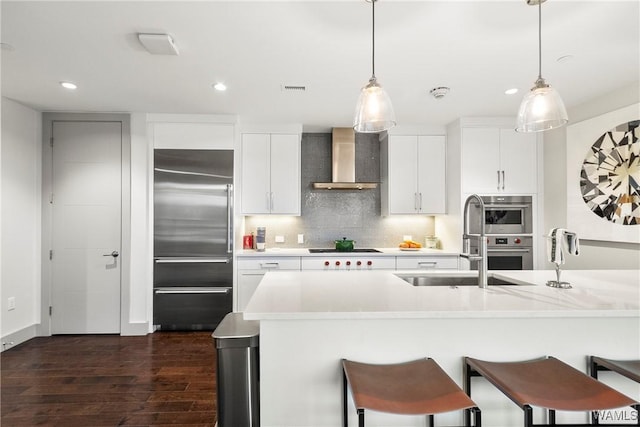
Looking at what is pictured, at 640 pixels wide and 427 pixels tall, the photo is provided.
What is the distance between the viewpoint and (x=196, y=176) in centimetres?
389

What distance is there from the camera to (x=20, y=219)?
140 inches

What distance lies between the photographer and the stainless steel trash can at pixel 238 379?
5.46ft

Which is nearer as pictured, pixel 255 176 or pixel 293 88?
pixel 293 88

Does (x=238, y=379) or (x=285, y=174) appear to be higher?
(x=285, y=174)

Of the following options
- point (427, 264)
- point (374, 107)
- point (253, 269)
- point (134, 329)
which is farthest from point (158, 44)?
point (427, 264)

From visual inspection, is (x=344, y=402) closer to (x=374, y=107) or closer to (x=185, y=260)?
(x=374, y=107)

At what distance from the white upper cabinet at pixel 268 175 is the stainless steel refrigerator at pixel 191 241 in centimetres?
38

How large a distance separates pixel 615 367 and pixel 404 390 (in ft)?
3.18

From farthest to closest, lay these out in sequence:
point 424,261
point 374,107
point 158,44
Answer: point 424,261 → point 158,44 → point 374,107

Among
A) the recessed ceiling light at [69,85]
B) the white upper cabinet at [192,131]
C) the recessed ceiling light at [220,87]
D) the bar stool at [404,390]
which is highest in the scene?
the recessed ceiling light at [69,85]

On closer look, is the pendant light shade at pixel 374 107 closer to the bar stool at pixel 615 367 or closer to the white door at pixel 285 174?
the bar stool at pixel 615 367

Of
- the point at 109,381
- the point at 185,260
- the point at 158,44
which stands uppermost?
the point at 158,44

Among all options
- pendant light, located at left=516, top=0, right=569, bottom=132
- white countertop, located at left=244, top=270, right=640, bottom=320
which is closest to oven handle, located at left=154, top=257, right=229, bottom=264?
white countertop, located at left=244, top=270, right=640, bottom=320

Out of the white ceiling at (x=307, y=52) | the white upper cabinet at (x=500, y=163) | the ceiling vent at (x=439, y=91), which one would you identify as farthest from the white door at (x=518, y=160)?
the ceiling vent at (x=439, y=91)
